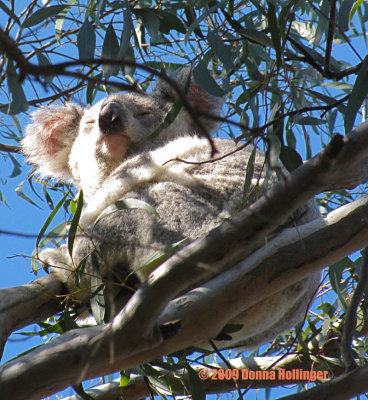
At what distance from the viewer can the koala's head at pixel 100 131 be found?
2.53 m

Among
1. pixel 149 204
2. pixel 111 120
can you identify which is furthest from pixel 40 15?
pixel 149 204

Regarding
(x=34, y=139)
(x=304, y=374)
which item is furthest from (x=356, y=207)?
(x=34, y=139)

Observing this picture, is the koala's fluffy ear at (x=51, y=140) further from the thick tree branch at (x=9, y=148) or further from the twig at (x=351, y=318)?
the twig at (x=351, y=318)

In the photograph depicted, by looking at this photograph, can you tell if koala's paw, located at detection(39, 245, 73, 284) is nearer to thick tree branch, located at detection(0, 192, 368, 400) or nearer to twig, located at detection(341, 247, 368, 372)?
thick tree branch, located at detection(0, 192, 368, 400)

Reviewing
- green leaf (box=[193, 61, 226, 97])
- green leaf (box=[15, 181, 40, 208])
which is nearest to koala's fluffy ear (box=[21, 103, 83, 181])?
green leaf (box=[15, 181, 40, 208])

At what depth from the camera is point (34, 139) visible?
2.87 metres

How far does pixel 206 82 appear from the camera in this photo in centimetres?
163

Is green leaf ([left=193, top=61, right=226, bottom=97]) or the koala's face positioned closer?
green leaf ([left=193, top=61, right=226, bottom=97])

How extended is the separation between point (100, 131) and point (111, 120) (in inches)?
2.8

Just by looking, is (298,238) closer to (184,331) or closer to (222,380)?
(184,331)

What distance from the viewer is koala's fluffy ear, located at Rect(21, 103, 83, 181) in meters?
2.87

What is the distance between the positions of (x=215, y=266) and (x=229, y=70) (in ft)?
2.67

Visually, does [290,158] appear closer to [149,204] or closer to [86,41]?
[149,204]

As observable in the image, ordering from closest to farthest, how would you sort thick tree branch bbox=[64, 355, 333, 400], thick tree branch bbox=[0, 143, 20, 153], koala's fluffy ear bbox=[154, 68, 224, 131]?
thick tree branch bbox=[64, 355, 333, 400], koala's fluffy ear bbox=[154, 68, 224, 131], thick tree branch bbox=[0, 143, 20, 153]
